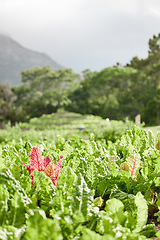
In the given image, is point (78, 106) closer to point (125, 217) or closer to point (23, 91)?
point (23, 91)

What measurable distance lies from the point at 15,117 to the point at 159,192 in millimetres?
28984

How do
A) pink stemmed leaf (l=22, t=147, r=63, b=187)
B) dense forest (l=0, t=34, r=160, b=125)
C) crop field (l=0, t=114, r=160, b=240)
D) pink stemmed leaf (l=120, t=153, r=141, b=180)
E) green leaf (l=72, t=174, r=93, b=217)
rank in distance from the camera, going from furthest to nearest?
dense forest (l=0, t=34, r=160, b=125) < pink stemmed leaf (l=120, t=153, r=141, b=180) < pink stemmed leaf (l=22, t=147, r=63, b=187) < green leaf (l=72, t=174, r=93, b=217) < crop field (l=0, t=114, r=160, b=240)

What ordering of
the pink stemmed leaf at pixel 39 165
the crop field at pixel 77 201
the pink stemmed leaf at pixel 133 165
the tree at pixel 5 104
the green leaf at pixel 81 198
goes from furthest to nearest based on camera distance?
the tree at pixel 5 104 → the pink stemmed leaf at pixel 133 165 → the pink stemmed leaf at pixel 39 165 → the green leaf at pixel 81 198 → the crop field at pixel 77 201

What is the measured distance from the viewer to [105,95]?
1406 inches

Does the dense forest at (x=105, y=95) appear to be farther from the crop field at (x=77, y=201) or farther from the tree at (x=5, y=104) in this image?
the crop field at (x=77, y=201)

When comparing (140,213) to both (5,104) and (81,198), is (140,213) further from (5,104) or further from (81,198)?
(5,104)

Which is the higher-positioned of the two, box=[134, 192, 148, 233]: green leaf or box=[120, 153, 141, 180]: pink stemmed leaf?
box=[120, 153, 141, 180]: pink stemmed leaf

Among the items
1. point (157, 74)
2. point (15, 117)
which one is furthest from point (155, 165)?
point (157, 74)

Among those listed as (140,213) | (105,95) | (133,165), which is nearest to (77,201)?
(140,213)

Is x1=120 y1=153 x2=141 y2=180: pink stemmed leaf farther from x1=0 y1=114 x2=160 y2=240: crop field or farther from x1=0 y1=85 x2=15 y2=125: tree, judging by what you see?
x1=0 y1=85 x2=15 y2=125: tree

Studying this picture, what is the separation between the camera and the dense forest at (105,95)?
Result: 104 feet

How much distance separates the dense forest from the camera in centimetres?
3184

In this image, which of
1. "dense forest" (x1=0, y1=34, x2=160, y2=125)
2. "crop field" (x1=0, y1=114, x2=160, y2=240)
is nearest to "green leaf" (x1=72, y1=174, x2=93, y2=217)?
"crop field" (x1=0, y1=114, x2=160, y2=240)

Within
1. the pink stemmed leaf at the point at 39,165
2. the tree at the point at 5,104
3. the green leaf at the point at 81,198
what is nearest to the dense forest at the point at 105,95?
the tree at the point at 5,104
